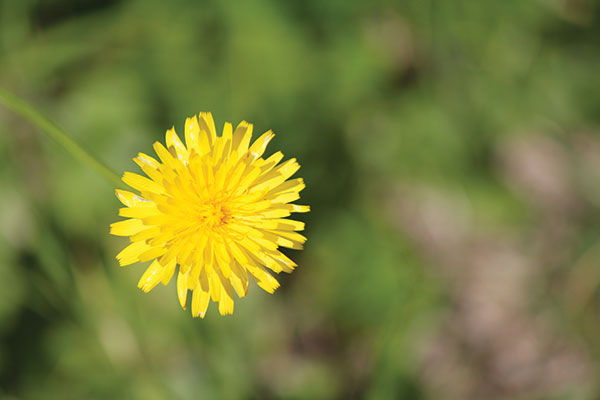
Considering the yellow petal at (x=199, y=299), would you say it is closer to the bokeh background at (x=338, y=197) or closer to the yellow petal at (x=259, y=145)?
the yellow petal at (x=259, y=145)

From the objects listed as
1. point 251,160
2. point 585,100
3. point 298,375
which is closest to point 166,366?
point 298,375

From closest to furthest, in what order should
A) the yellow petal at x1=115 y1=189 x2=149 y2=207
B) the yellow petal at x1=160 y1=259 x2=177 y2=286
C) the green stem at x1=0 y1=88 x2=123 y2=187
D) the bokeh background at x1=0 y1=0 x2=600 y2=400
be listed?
the green stem at x1=0 y1=88 x2=123 y2=187, the yellow petal at x1=160 y1=259 x2=177 y2=286, the yellow petal at x1=115 y1=189 x2=149 y2=207, the bokeh background at x1=0 y1=0 x2=600 y2=400

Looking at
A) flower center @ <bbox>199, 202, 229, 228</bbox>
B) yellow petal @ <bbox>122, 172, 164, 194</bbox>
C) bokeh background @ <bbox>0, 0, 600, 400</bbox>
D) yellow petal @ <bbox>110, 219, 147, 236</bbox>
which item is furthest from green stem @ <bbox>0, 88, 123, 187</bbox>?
bokeh background @ <bbox>0, 0, 600, 400</bbox>

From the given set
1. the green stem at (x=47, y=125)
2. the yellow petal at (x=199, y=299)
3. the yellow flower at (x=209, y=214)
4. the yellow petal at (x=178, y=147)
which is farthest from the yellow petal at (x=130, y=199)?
the yellow petal at (x=199, y=299)

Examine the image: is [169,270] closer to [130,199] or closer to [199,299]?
[199,299]

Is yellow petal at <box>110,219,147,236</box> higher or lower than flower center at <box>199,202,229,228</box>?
lower

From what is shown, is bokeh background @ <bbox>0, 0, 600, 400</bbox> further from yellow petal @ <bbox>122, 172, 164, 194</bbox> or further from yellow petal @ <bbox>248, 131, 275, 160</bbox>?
yellow petal @ <bbox>122, 172, 164, 194</bbox>
